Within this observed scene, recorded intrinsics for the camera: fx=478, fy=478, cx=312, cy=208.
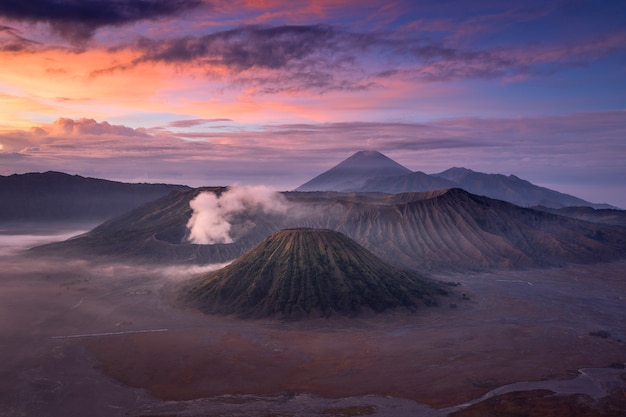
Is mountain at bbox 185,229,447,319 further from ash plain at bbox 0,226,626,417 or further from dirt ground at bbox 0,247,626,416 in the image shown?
dirt ground at bbox 0,247,626,416

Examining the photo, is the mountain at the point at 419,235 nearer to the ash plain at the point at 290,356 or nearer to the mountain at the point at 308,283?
the mountain at the point at 308,283

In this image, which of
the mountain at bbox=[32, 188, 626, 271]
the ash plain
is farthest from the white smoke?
the ash plain

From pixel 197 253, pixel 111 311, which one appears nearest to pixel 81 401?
pixel 111 311

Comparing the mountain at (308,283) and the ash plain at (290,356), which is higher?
the mountain at (308,283)

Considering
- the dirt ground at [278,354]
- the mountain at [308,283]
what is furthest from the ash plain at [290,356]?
the mountain at [308,283]

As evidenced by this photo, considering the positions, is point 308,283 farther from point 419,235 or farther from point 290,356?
point 419,235

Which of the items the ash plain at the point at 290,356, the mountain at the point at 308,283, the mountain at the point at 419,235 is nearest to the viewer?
the ash plain at the point at 290,356
